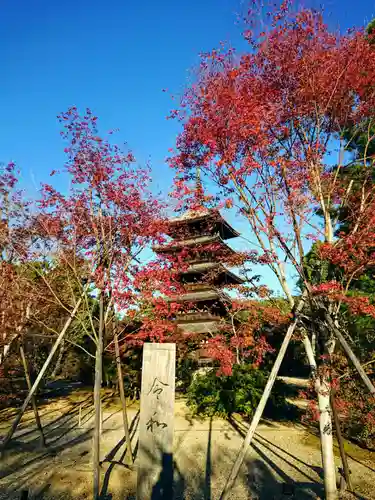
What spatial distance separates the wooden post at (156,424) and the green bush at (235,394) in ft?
24.8

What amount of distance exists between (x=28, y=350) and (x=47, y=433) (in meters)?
3.16

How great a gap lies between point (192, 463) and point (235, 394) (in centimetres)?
457

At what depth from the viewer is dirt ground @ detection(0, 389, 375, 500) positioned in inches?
226

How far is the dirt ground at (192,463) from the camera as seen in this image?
575 centimetres

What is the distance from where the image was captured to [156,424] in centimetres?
458

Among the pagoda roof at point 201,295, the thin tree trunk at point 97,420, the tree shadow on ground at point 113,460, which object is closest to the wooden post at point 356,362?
the thin tree trunk at point 97,420

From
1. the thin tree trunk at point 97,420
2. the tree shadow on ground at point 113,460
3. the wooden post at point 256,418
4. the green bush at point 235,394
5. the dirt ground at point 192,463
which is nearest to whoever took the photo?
the wooden post at point 256,418

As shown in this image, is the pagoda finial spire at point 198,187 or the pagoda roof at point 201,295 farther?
the pagoda roof at point 201,295

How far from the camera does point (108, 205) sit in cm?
711

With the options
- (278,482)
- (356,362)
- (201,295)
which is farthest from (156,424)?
(201,295)

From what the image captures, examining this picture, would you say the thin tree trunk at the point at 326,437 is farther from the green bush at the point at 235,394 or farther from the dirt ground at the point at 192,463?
the green bush at the point at 235,394

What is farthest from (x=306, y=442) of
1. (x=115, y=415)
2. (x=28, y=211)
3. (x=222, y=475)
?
(x=28, y=211)

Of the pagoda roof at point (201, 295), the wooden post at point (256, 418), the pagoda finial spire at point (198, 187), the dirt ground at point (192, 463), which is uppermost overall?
the pagoda finial spire at point (198, 187)

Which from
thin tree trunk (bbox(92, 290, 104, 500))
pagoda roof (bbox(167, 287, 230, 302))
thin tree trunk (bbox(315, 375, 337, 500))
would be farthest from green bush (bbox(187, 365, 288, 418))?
thin tree trunk (bbox(92, 290, 104, 500))
